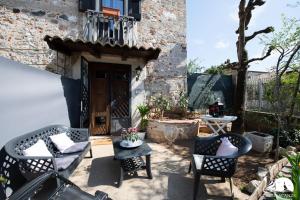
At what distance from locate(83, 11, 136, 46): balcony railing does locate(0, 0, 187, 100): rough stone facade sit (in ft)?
1.09

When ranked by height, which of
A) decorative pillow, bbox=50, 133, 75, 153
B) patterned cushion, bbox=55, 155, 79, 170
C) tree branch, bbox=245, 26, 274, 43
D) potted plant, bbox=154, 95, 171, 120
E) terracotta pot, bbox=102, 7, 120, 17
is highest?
terracotta pot, bbox=102, 7, 120, 17

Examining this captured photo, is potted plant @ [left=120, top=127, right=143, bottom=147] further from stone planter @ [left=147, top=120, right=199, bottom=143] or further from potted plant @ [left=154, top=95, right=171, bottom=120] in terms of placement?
A: potted plant @ [left=154, top=95, right=171, bottom=120]

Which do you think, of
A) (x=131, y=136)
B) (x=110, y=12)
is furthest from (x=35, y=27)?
(x=131, y=136)

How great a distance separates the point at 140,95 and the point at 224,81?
4187 mm

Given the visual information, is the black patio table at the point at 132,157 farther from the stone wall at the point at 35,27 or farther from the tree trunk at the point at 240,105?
the stone wall at the point at 35,27

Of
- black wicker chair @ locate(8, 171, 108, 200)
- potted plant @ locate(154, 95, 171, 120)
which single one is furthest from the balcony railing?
black wicker chair @ locate(8, 171, 108, 200)

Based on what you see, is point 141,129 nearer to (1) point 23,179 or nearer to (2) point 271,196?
(1) point 23,179

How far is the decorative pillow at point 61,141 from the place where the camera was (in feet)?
13.0

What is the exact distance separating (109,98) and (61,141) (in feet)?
9.94

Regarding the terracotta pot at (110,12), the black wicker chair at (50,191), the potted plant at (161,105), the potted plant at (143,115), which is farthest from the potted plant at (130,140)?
the terracotta pot at (110,12)

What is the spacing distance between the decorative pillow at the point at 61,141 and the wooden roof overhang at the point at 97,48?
240 cm

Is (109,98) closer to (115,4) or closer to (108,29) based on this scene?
(108,29)

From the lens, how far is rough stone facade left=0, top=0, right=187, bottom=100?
6.30 meters

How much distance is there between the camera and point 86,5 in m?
6.79
